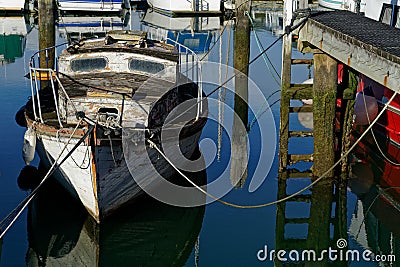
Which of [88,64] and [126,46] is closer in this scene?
[88,64]

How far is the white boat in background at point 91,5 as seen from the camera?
41.1m

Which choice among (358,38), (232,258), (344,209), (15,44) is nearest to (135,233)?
(232,258)

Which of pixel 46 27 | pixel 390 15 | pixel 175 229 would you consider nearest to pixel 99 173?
pixel 175 229

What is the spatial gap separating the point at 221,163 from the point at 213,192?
5.30 feet

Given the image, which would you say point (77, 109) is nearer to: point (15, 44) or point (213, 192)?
point (213, 192)

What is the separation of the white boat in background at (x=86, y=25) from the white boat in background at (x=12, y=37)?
2.03 meters

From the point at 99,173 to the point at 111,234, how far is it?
1.31 metres

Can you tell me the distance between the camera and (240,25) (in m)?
17.9

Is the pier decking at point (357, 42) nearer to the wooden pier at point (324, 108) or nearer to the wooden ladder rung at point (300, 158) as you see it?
the wooden pier at point (324, 108)

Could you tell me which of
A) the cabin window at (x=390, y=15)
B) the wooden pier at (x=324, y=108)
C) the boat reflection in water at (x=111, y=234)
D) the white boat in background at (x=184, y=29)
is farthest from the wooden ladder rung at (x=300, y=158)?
the white boat in background at (x=184, y=29)

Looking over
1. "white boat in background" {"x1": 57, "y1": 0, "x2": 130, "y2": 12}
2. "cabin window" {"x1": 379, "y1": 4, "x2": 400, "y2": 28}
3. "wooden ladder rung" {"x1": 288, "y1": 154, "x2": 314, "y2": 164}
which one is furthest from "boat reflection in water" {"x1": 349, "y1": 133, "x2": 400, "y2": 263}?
"white boat in background" {"x1": 57, "y1": 0, "x2": 130, "y2": 12}

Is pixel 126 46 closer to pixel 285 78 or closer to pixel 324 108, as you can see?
pixel 285 78

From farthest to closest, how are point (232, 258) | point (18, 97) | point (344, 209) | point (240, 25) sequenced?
1. point (18, 97)
2. point (240, 25)
3. point (344, 209)
4. point (232, 258)

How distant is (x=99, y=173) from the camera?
1141 cm
